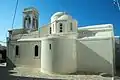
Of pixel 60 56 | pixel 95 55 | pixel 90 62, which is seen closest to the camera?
pixel 60 56

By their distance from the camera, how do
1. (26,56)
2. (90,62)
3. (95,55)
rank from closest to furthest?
(95,55) → (90,62) → (26,56)

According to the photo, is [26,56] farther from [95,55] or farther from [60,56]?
[95,55]

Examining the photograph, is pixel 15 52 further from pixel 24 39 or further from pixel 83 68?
pixel 83 68

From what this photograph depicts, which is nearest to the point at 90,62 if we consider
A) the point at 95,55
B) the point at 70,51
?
the point at 95,55

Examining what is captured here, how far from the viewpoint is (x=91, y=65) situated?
64.6ft

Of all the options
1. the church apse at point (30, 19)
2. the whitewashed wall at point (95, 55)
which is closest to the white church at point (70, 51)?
the whitewashed wall at point (95, 55)

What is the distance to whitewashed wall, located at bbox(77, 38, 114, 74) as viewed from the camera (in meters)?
19.0

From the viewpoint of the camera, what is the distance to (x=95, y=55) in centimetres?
1967

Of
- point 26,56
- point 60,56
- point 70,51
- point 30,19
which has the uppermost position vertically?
point 30,19

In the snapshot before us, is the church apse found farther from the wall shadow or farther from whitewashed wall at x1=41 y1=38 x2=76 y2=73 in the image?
the wall shadow

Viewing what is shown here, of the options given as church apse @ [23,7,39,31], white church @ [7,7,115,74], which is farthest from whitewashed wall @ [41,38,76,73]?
church apse @ [23,7,39,31]

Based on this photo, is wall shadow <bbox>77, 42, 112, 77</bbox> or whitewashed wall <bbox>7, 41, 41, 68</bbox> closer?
wall shadow <bbox>77, 42, 112, 77</bbox>

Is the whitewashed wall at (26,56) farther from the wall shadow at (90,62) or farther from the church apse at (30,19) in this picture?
the wall shadow at (90,62)

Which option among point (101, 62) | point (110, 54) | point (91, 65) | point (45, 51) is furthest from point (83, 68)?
point (45, 51)
